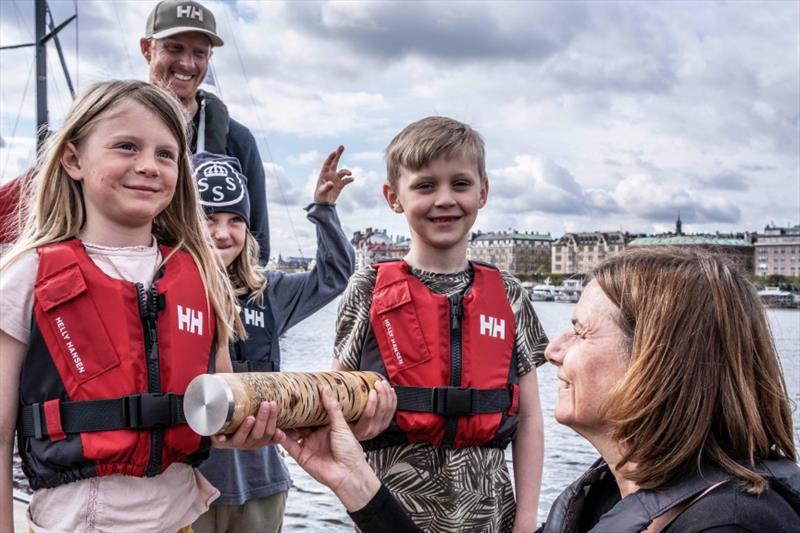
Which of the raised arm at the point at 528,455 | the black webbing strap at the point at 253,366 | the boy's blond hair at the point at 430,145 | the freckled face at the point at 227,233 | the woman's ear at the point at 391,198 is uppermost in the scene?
the boy's blond hair at the point at 430,145

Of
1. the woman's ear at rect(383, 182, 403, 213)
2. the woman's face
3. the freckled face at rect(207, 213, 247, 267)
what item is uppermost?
the woman's ear at rect(383, 182, 403, 213)

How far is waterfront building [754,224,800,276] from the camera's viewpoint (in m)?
173

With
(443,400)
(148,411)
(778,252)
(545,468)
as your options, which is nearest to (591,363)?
(443,400)

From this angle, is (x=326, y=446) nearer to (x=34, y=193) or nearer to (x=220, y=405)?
(x=220, y=405)

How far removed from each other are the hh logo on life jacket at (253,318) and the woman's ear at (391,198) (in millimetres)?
802

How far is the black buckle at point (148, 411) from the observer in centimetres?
276

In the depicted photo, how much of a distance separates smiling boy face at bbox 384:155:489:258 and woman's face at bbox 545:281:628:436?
3.79 ft

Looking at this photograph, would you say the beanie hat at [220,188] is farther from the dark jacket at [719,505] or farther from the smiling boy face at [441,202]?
the dark jacket at [719,505]

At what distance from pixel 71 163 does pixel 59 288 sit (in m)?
0.51

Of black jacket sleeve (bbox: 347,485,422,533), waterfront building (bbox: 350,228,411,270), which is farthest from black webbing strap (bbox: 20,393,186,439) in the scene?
waterfront building (bbox: 350,228,411,270)

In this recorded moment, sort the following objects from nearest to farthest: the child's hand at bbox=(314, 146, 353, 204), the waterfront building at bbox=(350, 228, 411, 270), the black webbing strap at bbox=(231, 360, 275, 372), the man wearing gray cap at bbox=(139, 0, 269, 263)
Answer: the black webbing strap at bbox=(231, 360, 275, 372)
the child's hand at bbox=(314, 146, 353, 204)
the man wearing gray cap at bbox=(139, 0, 269, 263)
the waterfront building at bbox=(350, 228, 411, 270)

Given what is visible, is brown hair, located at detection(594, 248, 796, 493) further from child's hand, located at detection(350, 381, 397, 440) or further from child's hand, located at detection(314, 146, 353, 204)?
child's hand, located at detection(314, 146, 353, 204)

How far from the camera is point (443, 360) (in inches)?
137

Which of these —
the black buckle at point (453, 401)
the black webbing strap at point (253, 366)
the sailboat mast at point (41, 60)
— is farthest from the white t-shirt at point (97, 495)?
the sailboat mast at point (41, 60)
